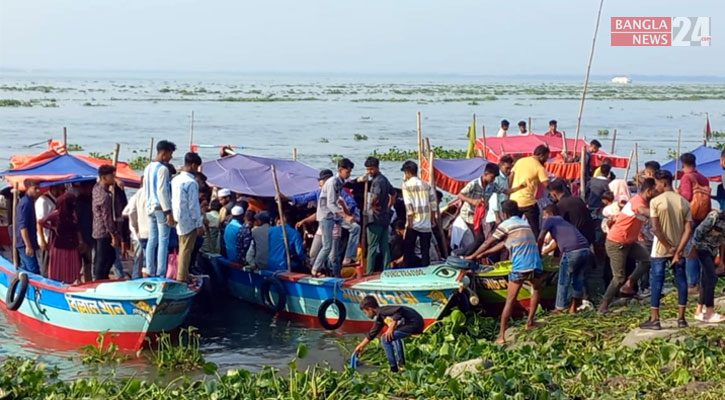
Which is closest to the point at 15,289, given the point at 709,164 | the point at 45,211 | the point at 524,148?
the point at 45,211

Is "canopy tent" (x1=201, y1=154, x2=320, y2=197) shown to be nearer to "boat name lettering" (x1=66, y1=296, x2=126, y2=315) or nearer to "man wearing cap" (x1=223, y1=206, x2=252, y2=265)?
"man wearing cap" (x1=223, y1=206, x2=252, y2=265)

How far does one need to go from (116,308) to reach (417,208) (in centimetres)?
395

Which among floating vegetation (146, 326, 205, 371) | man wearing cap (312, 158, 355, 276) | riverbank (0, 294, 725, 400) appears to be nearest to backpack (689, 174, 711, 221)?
riverbank (0, 294, 725, 400)

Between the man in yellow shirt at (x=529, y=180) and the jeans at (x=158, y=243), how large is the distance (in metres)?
4.44

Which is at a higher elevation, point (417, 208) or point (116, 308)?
point (417, 208)

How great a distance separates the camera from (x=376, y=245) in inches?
475

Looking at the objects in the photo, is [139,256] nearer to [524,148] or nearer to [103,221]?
[103,221]

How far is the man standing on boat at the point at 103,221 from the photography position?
1103 cm

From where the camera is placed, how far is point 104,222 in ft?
36.4

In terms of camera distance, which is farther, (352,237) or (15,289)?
(352,237)

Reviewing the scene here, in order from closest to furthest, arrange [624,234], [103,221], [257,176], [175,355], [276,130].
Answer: [175,355] → [624,234] → [103,221] → [257,176] → [276,130]

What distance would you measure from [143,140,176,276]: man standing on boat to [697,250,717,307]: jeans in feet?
18.8

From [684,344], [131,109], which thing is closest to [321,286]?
[684,344]

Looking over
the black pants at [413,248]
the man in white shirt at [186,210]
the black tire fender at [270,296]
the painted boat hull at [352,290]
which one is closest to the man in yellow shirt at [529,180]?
the black pants at [413,248]
